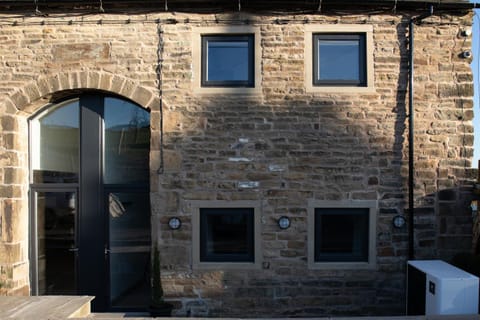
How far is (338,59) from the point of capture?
5.38m

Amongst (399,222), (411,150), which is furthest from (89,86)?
(399,222)

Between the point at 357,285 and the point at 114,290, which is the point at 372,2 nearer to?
the point at 357,285

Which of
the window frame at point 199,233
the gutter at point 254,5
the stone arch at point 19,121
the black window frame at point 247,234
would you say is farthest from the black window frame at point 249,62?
the black window frame at point 247,234

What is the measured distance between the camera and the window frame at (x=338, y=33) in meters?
5.26

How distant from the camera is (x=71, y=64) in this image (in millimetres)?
5340

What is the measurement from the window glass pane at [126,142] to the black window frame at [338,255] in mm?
2736

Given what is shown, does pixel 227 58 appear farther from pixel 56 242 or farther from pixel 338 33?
pixel 56 242

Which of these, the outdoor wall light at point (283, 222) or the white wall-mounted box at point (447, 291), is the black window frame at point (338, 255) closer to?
the outdoor wall light at point (283, 222)

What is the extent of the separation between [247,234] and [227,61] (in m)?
2.60

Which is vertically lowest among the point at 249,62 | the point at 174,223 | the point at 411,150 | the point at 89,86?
the point at 174,223

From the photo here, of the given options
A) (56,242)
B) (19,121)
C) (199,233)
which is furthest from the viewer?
(56,242)

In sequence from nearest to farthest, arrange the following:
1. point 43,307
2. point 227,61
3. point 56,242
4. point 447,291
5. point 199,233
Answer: point 447,291
point 43,307
point 199,233
point 227,61
point 56,242

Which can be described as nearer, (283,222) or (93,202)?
(283,222)

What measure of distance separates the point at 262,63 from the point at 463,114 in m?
3.05
